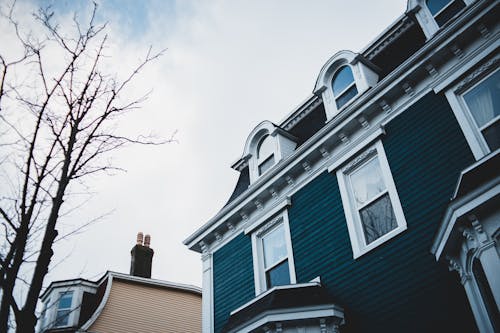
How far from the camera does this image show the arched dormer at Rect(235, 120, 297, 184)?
12.6 meters

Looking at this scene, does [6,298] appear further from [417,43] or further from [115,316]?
[115,316]

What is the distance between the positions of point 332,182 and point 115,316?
12.5 metres

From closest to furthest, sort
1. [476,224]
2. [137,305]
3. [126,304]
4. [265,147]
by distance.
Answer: [476,224] < [265,147] < [126,304] < [137,305]

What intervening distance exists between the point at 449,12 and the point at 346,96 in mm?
2965

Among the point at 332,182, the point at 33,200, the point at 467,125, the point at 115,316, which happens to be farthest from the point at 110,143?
the point at 115,316

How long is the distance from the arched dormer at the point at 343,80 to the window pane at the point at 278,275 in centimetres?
395

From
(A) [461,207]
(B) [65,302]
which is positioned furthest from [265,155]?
(B) [65,302]

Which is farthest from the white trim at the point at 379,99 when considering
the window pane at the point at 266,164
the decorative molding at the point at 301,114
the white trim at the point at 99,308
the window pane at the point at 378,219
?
the white trim at the point at 99,308

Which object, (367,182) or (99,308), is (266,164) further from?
(99,308)

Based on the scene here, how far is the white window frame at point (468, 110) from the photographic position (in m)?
7.74

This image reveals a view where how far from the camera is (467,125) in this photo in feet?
26.5

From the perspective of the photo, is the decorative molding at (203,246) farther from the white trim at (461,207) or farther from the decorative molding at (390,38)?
the white trim at (461,207)

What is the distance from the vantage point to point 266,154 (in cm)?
1317

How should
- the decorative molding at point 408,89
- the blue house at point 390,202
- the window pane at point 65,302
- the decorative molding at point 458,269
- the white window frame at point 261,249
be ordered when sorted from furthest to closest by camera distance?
1. the window pane at point 65,302
2. the white window frame at point 261,249
3. the decorative molding at point 408,89
4. the blue house at point 390,202
5. the decorative molding at point 458,269
